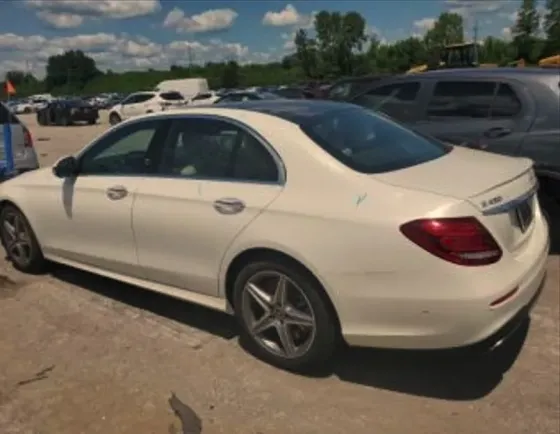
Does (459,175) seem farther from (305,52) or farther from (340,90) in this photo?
(305,52)

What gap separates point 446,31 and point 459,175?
99021 mm

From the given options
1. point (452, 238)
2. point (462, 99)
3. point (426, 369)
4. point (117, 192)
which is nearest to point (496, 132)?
point (462, 99)

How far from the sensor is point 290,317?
3.65 metres

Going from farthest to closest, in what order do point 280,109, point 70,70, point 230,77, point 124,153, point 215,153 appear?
1. point 70,70
2. point 230,77
3. point 124,153
4. point 280,109
5. point 215,153

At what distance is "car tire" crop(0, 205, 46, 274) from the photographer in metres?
5.38

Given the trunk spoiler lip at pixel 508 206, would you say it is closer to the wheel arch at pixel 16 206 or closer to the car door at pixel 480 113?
the car door at pixel 480 113

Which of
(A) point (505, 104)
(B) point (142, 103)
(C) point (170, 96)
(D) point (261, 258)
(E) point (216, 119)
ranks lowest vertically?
(B) point (142, 103)

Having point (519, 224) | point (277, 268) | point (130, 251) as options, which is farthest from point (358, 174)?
point (130, 251)

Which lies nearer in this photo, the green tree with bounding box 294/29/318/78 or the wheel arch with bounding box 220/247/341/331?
the wheel arch with bounding box 220/247/341/331

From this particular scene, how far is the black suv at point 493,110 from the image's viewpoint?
5.41 metres

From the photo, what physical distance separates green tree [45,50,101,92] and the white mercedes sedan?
114 metres

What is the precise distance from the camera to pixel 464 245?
10.0 feet

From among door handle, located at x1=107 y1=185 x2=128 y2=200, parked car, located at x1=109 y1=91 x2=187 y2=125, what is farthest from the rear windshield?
parked car, located at x1=109 y1=91 x2=187 y2=125

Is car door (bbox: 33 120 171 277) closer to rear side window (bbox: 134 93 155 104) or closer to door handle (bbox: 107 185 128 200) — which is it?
door handle (bbox: 107 185 128 200)
